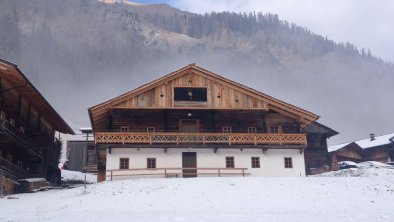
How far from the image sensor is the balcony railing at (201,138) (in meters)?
36.1

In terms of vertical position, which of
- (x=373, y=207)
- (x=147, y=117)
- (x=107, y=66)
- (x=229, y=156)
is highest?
(x=107, y=66)

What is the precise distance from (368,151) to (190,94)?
1356 inches

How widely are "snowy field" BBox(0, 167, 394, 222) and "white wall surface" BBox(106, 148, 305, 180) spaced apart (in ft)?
19.3

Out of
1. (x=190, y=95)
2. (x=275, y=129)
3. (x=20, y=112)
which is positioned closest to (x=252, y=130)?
(x=275, y=129)

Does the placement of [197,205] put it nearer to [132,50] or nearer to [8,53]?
[8,53]

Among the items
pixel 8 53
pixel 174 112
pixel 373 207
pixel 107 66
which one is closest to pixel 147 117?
pixel 174 112

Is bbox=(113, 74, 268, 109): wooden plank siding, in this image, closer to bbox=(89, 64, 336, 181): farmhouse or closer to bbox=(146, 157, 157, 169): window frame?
bbox=(89, 64, 336, 181): farmhouse

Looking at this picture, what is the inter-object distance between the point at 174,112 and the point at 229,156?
20.2 feet

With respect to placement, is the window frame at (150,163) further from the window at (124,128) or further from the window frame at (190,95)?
the window frame at (190,95)

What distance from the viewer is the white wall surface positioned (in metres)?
36.2

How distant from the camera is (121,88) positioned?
169000mm

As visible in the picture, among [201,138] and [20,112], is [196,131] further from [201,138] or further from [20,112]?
[20,112]

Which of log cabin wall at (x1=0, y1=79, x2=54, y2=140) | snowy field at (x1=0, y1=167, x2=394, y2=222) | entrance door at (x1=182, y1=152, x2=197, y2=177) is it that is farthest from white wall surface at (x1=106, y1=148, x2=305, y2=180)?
log cabin wall at (x1=0, y1=79, x2=54, y2=140)

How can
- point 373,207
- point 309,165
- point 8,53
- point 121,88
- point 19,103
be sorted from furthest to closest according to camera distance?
point 121,88 < point 8,53 < point 309,165 < point 19,103 < point 373,207
